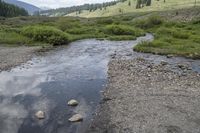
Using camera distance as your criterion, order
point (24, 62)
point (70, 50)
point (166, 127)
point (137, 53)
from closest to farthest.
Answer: point (166, 127), point (24, 62), point (137, 53), point (70, 50)

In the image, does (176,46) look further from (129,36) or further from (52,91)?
(52,91)

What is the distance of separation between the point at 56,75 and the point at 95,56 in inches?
452

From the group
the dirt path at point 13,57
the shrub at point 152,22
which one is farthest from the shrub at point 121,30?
the dirt path at point 13,57

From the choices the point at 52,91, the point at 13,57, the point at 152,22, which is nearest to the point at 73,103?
the point at 52,91

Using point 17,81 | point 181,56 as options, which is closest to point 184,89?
Result: point 17,81

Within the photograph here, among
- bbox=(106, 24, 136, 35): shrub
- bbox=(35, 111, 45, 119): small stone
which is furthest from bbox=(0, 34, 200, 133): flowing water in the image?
bbox=(106, 24, 136, 35): shrub

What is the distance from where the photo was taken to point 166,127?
53.2 ft

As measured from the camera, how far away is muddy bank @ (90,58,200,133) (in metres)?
16.4

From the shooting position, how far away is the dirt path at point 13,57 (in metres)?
32.2

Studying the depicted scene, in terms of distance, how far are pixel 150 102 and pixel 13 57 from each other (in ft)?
71.2

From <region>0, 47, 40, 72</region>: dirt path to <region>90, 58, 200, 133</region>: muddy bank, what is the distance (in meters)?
10.5

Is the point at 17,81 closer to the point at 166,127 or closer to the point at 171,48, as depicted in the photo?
the point at 166,127

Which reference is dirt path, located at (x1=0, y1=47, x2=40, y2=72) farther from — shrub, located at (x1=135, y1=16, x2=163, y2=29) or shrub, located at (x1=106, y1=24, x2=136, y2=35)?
shrub, located at (x1=135, y1=16, x2=163, y2=29)

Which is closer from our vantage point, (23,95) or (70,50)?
(23,95)
